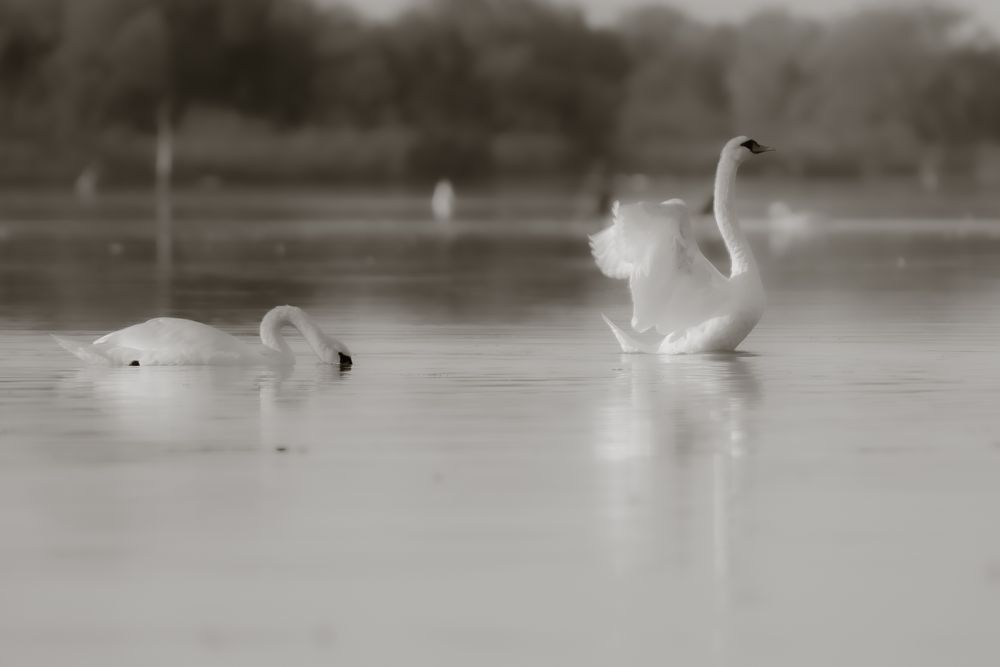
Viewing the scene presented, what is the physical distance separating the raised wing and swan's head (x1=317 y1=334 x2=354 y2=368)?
77.8 inches

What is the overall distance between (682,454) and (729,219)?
23.7 feet

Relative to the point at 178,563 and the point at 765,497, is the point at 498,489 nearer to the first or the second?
the point at 765,497

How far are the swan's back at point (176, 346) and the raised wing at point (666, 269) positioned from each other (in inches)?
106

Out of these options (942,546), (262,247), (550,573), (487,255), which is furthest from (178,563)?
(262,247)

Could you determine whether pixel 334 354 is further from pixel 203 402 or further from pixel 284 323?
pixel 203 402

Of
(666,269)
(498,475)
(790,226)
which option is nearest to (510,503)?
(498,475)

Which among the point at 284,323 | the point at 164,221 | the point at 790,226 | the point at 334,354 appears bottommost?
the point at 334,354

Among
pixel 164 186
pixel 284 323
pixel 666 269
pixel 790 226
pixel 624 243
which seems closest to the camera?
pixel 284 323

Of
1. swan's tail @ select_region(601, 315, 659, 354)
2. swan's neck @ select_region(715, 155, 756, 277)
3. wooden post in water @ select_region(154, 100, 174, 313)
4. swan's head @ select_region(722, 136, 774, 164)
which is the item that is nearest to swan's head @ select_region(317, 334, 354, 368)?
swan's tail @ select_region(601, 315, 659, 354)

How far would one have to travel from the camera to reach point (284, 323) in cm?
1623

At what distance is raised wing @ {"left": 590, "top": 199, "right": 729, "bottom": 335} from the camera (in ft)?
55.3

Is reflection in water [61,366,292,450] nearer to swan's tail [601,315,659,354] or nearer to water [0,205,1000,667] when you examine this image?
water [0,205,1000,667]

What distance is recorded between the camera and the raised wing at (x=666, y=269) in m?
16.8

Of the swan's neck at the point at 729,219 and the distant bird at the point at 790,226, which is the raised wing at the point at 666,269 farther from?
the distant bird at the point at 790,226
